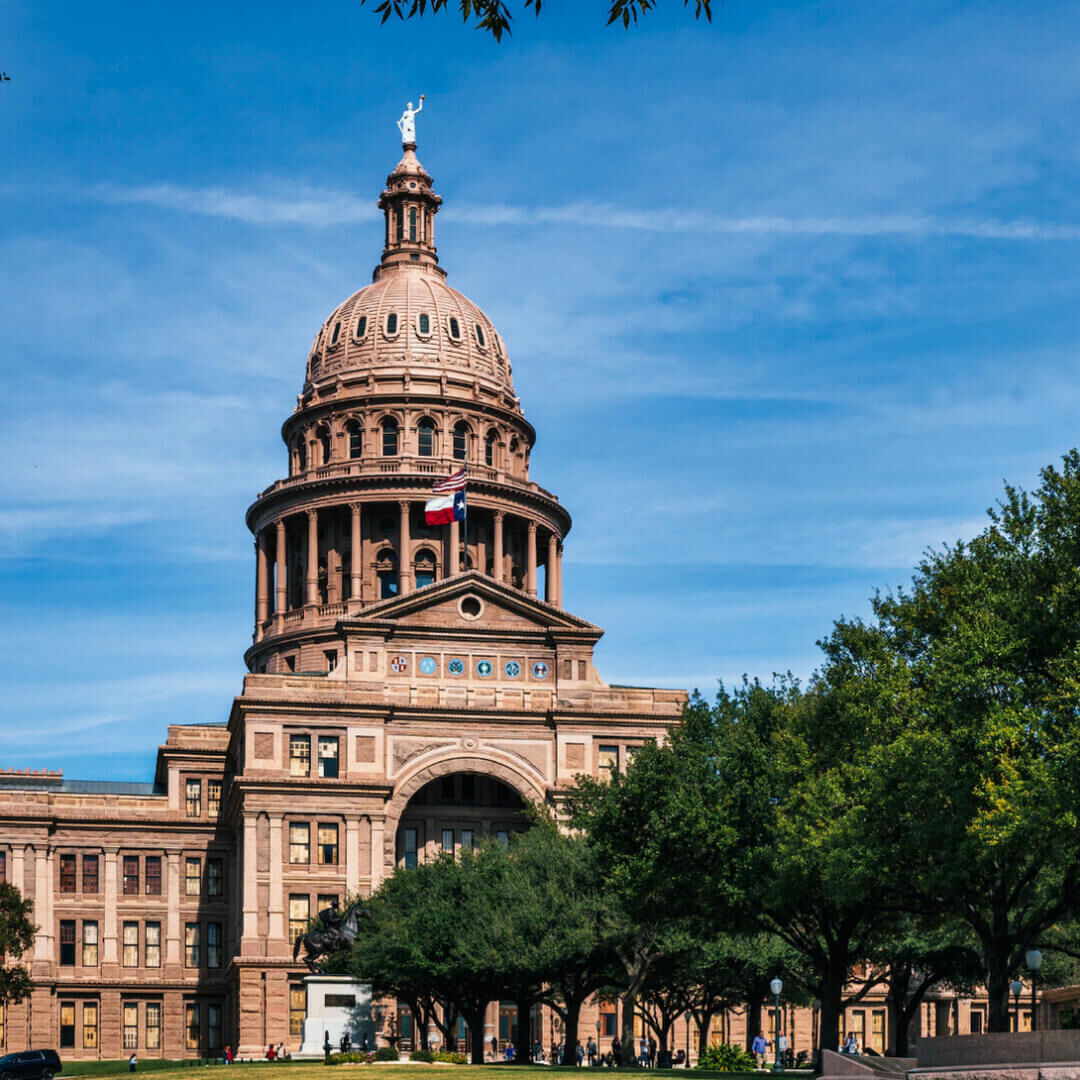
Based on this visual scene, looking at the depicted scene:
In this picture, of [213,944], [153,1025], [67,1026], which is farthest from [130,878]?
[67,1026]

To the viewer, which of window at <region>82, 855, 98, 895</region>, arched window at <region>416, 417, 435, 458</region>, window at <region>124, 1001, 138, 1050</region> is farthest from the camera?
arched window at <region>416, 417, 435, 458</region>

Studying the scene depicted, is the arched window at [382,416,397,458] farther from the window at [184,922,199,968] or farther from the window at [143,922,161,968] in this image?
the window at [143,922,161,968]

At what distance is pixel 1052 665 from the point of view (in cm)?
4759

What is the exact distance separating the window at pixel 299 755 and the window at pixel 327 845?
311 centimetres

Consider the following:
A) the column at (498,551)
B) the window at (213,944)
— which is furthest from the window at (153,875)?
the column at (498,551)

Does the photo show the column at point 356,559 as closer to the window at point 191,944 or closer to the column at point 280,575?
the column at point 280,575

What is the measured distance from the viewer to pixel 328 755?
10269 centimetres

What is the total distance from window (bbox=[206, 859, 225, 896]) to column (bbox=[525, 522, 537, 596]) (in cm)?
2716

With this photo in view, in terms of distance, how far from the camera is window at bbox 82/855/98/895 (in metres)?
113

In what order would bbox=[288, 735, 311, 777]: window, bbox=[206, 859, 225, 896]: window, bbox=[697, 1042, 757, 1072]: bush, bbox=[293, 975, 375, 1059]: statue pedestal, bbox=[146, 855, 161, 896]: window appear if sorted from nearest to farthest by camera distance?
bbox=[697, 1042, 757, 1072]: bush, bbox=[293, 975, 375, 1059]: statue pedestal, bbox=[288, 735, 311, 777]: window, bbox=[146, 855, 161, 896]: window, bbox=[206, 859, 225, 896]: window

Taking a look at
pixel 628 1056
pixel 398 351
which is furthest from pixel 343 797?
pixel 398 351

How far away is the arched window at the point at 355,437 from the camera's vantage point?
430 feet

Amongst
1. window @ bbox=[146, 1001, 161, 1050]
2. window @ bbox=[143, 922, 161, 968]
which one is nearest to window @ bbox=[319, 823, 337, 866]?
window @ bbox=[143, 922, 161, 968]

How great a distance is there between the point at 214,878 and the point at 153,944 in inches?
204
